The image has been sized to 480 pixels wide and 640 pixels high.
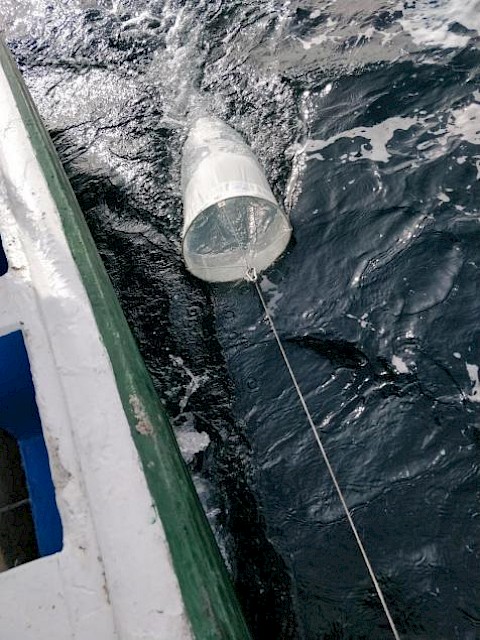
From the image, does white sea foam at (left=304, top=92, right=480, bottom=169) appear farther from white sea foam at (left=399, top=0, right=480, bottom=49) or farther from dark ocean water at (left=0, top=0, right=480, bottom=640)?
white sea foam at (left=399, top=0, right=480, bottom=49)

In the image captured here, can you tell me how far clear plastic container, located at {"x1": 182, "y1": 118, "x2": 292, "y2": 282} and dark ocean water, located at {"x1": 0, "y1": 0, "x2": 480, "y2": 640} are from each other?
0.14 m

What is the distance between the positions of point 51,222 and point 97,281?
39 cm

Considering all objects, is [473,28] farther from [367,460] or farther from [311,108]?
[367,460]

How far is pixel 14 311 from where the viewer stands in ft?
8.86

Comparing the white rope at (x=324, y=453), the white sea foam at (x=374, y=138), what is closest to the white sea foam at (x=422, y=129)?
the white sea foam at (x=374, y=138)

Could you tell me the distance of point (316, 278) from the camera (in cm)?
438

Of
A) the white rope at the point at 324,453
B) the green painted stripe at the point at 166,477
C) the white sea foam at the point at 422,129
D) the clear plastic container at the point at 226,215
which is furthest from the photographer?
the white sea foam at the point at 422,129

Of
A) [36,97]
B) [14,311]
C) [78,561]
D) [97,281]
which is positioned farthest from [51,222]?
[36,97]

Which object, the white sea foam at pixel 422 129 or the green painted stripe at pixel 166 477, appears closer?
the green painted stripe at pixel 166 477

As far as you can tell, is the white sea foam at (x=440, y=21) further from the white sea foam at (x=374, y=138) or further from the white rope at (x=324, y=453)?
the white rope at (x=324, y=453)

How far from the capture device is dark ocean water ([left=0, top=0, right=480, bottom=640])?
3299 mm

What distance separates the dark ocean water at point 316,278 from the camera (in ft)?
10.8

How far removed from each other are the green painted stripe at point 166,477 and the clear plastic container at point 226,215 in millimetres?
1051

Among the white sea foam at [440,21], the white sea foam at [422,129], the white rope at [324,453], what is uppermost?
the white sea foam at [440,21]
